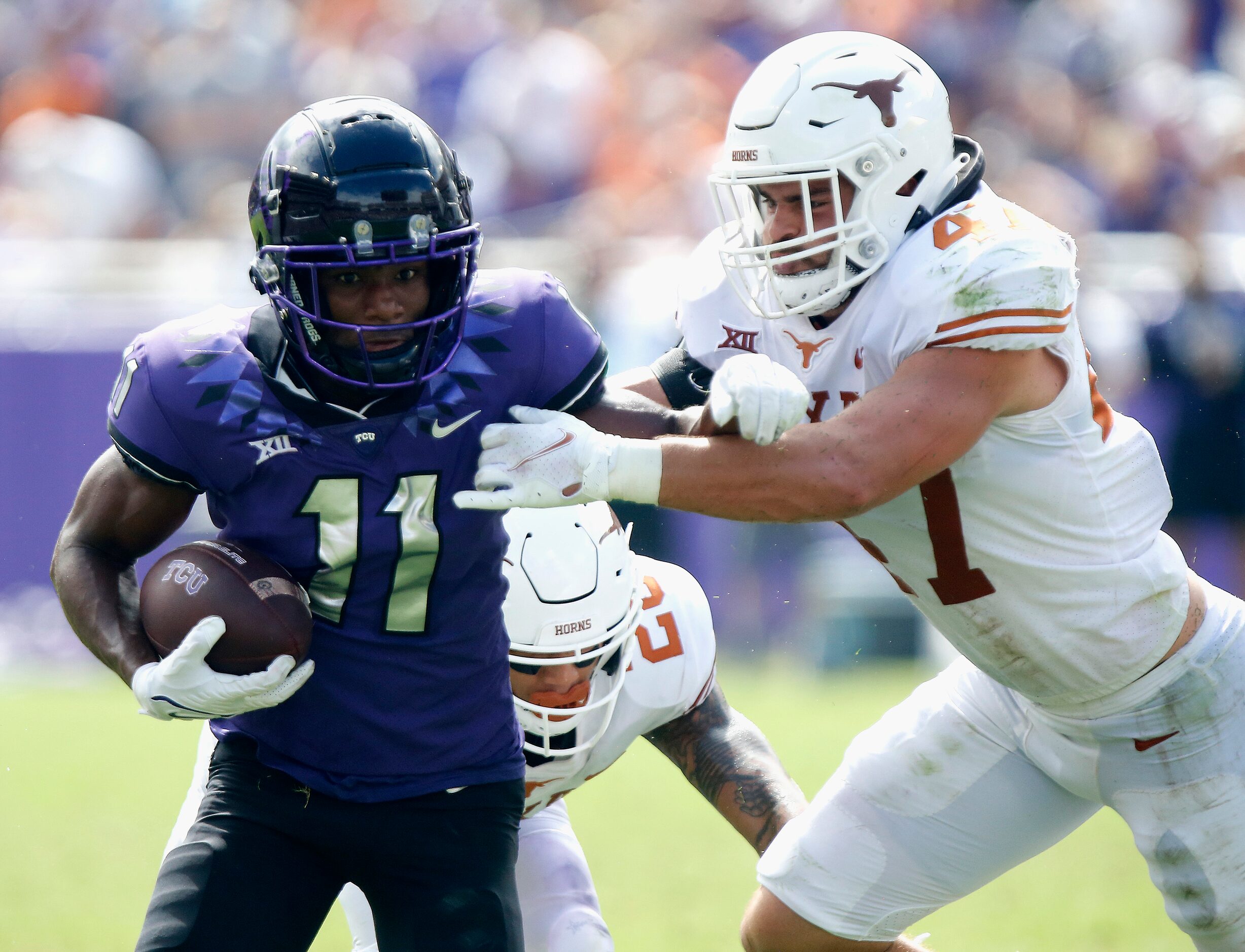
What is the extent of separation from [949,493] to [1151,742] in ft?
2.11

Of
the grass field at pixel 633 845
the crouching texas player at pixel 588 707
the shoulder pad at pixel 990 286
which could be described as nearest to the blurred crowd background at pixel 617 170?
the grass field at pixel 633 845

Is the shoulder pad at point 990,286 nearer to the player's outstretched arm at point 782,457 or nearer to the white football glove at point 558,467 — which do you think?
the player's outstretched arm at point 782,457

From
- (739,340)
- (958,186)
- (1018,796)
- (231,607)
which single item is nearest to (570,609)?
(739,340)

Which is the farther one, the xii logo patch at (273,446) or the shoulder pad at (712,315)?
the shoulder pad at (712,315)

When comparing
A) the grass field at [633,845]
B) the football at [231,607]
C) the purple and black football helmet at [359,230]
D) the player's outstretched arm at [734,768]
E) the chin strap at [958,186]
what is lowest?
the grass field at [633,845]

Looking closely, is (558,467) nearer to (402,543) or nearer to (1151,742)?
(402,543)

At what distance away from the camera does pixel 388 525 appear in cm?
269

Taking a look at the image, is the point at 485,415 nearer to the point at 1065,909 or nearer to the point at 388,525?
the point at 388,525

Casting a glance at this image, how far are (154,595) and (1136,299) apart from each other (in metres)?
5.85

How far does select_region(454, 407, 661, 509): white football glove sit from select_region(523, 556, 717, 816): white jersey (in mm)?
920

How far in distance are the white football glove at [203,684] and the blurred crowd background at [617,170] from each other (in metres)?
4.77

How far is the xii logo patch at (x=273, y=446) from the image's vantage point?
2643 millimetres

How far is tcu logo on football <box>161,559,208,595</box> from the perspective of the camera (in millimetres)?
2602

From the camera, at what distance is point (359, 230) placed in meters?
2.61
